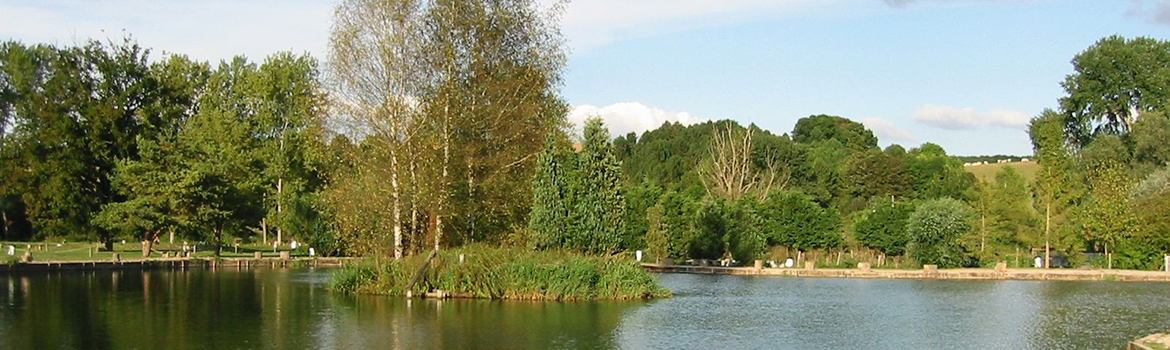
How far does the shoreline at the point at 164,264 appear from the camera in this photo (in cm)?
4091

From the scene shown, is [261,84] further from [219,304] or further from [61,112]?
[219,304]

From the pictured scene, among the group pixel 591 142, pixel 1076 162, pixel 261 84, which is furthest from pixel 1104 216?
pixel 261 84

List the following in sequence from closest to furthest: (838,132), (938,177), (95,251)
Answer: (95,251), (938,177), (838,132)

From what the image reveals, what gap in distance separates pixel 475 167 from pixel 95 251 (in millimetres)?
27090

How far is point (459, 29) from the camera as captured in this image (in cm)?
3300

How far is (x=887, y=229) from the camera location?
165 ft

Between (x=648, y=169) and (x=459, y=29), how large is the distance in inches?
2256

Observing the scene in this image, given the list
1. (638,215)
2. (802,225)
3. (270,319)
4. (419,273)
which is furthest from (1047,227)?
(270,319)

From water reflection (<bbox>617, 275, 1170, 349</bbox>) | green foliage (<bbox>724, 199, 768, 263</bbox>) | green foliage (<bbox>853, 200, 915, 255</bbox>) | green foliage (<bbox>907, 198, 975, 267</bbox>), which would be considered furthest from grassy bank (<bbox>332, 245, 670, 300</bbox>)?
green foliage (<bbox>853, 200, 915, 255</bbox>)

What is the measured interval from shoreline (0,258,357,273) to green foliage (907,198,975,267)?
23.6 meters

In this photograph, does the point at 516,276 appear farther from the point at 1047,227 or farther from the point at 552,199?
the point at 1047,227

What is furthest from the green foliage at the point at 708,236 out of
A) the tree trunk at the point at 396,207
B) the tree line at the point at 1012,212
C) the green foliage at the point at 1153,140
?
the green foliage at the point at 1153,140

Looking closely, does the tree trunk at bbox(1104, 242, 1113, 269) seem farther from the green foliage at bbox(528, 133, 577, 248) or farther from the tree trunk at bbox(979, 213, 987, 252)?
the green foliage at bbox(528, 133, 577, 248)

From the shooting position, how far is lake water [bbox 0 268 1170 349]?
2033cm
